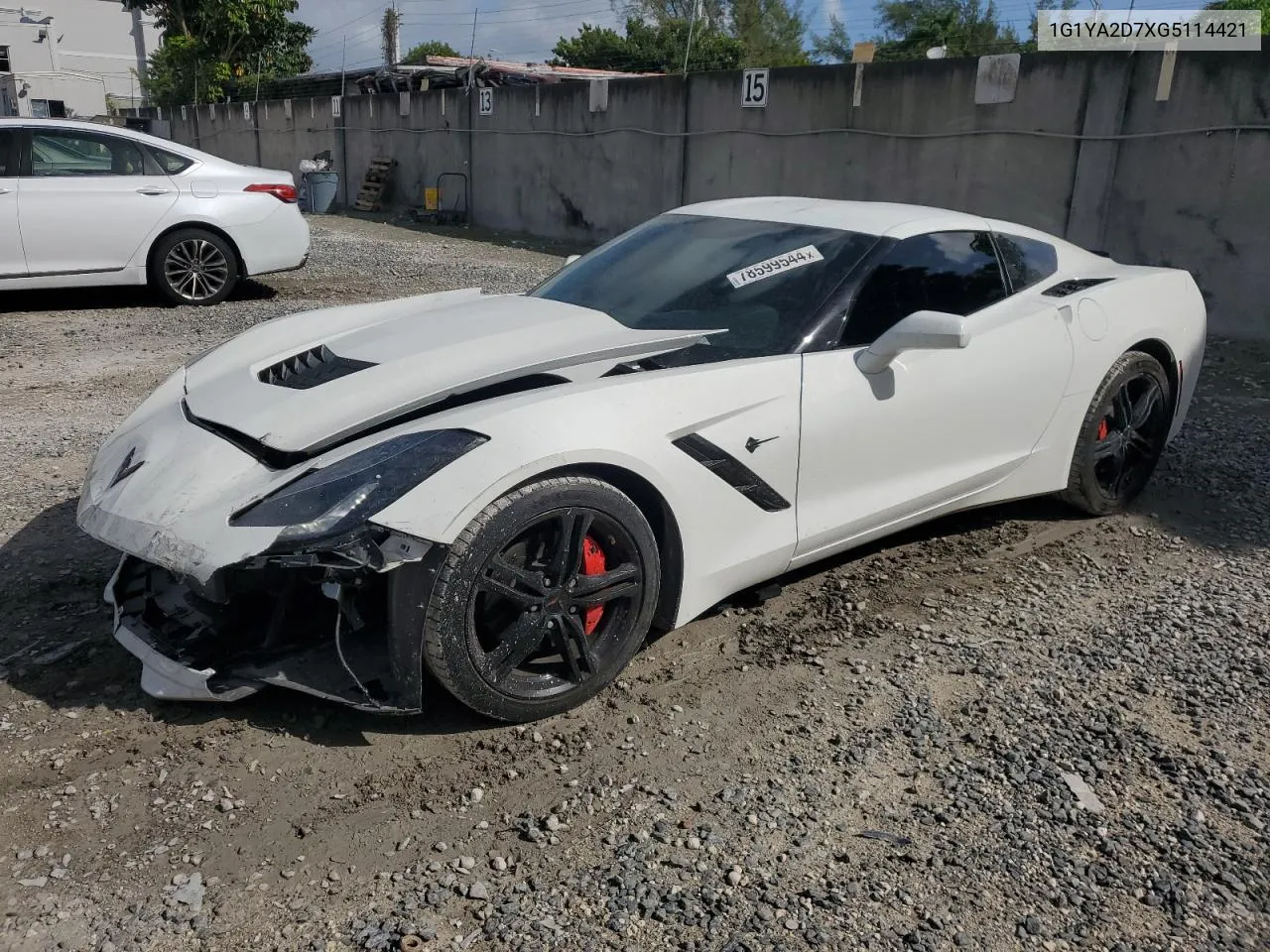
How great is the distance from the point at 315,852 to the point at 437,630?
0.56m

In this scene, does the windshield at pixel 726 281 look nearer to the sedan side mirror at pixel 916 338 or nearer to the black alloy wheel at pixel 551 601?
the sedan side mirror at pixel 916 338

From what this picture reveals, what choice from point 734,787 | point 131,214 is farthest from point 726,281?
point 131,214

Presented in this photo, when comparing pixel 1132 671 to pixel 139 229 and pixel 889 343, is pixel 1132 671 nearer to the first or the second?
pixel 889 343

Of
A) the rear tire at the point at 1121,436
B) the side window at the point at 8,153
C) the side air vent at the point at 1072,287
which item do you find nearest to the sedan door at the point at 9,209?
Answer: the side window at the point at 8,153

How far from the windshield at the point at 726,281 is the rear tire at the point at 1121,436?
4.29 ft

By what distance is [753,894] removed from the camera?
2.29 meters

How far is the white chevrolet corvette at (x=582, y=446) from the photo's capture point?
262 centimetres

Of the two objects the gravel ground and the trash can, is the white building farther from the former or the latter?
the gravel ground

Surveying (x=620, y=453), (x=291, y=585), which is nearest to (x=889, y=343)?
(x=620, y=453)

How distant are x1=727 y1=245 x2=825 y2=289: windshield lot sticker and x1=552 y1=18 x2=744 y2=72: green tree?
36.0 m

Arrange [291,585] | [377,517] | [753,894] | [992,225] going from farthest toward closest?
1. [992,225]
2. [291,585]
3. [377,517]
4. [753,894]

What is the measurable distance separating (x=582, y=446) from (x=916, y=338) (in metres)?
1.16

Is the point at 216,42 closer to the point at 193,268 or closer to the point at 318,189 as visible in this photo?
the point at 318,189

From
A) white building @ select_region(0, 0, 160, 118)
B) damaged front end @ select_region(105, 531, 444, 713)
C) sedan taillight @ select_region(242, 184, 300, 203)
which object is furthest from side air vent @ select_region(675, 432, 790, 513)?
white building @ select_region(0, 0, 160, 118)
